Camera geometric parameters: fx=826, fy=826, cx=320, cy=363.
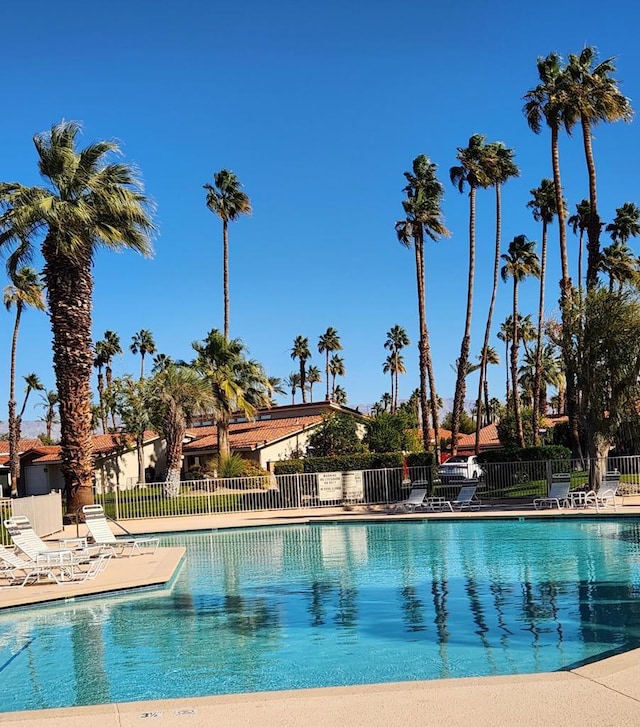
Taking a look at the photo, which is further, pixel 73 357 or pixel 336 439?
pixel 336 439

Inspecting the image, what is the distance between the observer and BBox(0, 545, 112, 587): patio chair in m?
14.9

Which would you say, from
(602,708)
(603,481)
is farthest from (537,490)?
(602,708)

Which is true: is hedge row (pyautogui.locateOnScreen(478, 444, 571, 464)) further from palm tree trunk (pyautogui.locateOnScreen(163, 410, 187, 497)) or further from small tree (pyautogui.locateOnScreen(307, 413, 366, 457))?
palm tree trunk (pyautogui.locateOnScreen(163, 410, 187, 497))

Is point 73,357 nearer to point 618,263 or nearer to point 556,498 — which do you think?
point 556,498

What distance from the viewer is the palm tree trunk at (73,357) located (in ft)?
78.6

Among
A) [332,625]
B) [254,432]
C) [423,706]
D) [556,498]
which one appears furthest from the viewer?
[254,432]

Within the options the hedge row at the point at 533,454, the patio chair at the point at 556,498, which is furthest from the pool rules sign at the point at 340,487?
the patio chair at the point at 556,498

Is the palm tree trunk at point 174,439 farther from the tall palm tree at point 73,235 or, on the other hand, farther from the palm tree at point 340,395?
the palm tree at point 340,395

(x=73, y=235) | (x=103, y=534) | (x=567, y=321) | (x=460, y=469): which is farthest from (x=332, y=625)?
(x=460, y=469)

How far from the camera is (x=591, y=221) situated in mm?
32469

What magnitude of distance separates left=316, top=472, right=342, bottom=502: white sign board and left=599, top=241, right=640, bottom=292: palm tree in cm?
2184

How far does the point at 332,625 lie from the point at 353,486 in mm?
21002

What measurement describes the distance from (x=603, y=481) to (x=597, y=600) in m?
16.3

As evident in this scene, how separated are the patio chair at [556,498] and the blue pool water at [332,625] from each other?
293 inches
